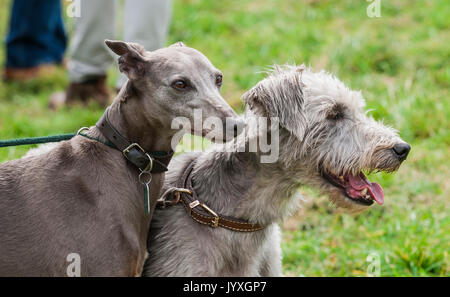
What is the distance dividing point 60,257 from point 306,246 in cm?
213

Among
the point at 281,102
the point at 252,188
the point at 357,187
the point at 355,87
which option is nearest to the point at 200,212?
the point at 252,188

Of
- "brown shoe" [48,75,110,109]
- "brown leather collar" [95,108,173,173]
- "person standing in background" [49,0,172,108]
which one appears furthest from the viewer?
"brown shoe" [48,75,110,109]

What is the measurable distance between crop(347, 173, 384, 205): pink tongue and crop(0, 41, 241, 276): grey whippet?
90cm

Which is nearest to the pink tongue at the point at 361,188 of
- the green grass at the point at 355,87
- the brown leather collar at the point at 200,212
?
the brown leather collar at the point at 200,212

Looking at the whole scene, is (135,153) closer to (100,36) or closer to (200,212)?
(200,212)

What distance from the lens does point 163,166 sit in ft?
10.5

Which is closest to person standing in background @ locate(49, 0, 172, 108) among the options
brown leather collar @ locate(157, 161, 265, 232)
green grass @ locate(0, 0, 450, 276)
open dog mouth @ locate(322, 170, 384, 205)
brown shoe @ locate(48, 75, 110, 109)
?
brown shoe @ locate(48, 75, 110, 109)

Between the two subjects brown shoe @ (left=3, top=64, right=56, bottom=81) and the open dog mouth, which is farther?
brown shoe @ (left=3, top=64, right=56, bottom=81)

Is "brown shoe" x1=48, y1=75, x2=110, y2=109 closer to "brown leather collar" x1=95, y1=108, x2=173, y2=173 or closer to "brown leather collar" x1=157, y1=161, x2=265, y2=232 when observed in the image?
"brown leather collar" x1=157, y1=161, x2=265, y2=232

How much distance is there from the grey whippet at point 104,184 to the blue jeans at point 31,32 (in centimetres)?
538

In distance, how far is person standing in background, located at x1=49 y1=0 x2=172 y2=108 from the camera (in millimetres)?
5512

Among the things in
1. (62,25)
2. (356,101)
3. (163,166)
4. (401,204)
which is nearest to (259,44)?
(62,25)

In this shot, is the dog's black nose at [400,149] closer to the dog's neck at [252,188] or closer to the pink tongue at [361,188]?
the pink tongue at [361,188]

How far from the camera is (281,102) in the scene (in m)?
3.28
